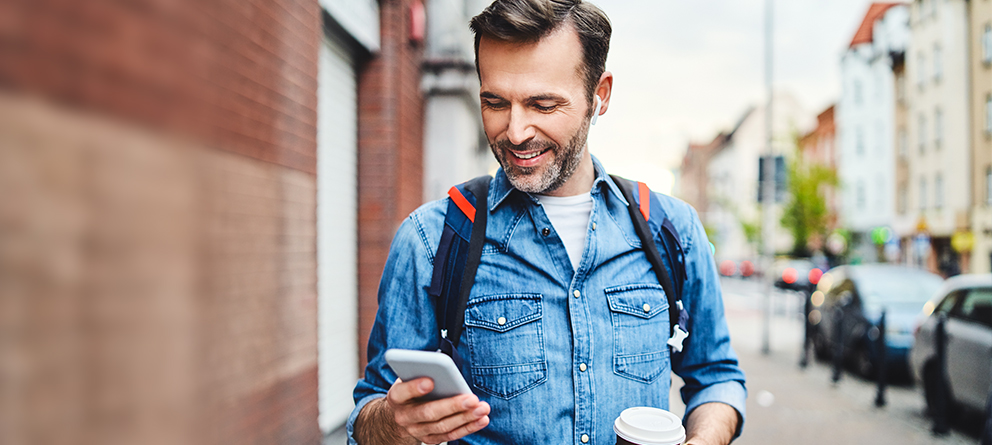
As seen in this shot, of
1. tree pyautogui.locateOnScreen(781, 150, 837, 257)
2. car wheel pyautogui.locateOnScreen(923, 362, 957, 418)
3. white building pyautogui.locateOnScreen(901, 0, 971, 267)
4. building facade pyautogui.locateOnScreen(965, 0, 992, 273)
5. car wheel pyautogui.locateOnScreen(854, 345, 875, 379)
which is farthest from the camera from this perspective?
tree pyautogui.locateOnScreen(781, 150, 837, 257)

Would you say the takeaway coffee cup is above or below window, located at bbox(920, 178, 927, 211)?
below

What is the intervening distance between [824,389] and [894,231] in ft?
103

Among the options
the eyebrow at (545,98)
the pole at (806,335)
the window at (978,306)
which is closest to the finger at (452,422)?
the eyebrow at (545,98)

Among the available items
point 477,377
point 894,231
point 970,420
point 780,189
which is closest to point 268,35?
point 477,377

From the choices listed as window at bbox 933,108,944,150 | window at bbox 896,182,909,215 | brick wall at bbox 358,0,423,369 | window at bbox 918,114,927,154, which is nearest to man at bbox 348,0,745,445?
brick wall at bbox 358,0,423,369

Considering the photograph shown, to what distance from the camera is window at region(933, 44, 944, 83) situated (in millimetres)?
29422

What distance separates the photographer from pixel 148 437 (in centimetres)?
85

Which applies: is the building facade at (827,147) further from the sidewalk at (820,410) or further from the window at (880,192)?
the sidewalk at (820,410)

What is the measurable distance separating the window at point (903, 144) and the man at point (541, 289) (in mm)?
38306

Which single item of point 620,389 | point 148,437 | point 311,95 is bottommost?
point 620,389

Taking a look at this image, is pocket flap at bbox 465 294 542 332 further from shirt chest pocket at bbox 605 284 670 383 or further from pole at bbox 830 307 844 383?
pole at bbox 830 307 844 383

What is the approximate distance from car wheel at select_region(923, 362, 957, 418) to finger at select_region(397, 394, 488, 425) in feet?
22.9

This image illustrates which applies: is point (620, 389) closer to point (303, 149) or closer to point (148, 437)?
point (148, 437)

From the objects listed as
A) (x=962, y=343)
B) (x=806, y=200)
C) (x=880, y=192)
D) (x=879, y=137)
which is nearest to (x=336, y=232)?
(x=962, y=343)
